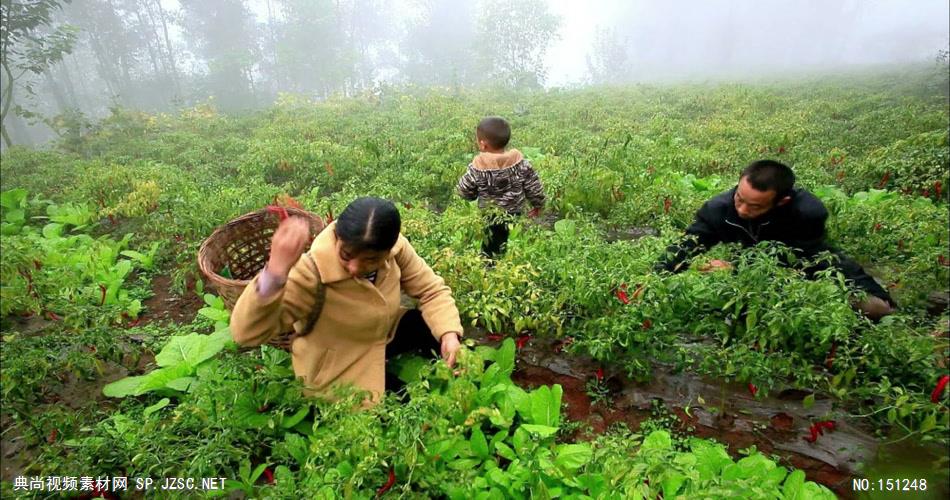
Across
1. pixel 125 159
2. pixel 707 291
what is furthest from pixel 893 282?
pixel 125 159

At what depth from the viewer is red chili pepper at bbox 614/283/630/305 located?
106 inches

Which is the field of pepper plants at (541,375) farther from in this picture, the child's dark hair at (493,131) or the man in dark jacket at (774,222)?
the child's dark hair at (493,131)

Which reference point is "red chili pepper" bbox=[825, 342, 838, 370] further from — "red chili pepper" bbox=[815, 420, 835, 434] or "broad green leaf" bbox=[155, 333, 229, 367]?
"broad green leaf" bbox=[155, 333, 229, 367]

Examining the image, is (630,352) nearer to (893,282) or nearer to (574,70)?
(893,282)

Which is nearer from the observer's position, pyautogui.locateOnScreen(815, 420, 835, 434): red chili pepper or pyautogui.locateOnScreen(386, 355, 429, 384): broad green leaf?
pyautogui.locateOnScreen(815, 420, 835, 434): red chili pepper

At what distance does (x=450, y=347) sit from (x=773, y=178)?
2339mm

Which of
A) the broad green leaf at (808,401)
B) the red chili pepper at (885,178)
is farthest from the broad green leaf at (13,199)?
the red chili pepper at (885,178)

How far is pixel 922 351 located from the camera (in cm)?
210

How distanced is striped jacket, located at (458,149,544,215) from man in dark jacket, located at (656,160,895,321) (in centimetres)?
161

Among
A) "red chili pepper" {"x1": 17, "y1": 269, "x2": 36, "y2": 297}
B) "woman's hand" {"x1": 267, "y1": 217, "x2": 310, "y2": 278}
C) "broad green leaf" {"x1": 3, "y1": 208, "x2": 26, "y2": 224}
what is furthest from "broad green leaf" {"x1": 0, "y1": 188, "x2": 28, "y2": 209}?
"woman's hand" {"x1": 267, "y1": 217, "x2": 310, "y2": 278}

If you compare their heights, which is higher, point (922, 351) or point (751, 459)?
point (922, 351)

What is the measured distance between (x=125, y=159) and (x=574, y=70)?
118107 millimetres

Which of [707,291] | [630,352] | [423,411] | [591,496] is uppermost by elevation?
[707,291]

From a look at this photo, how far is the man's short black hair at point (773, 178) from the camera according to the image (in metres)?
2.92
